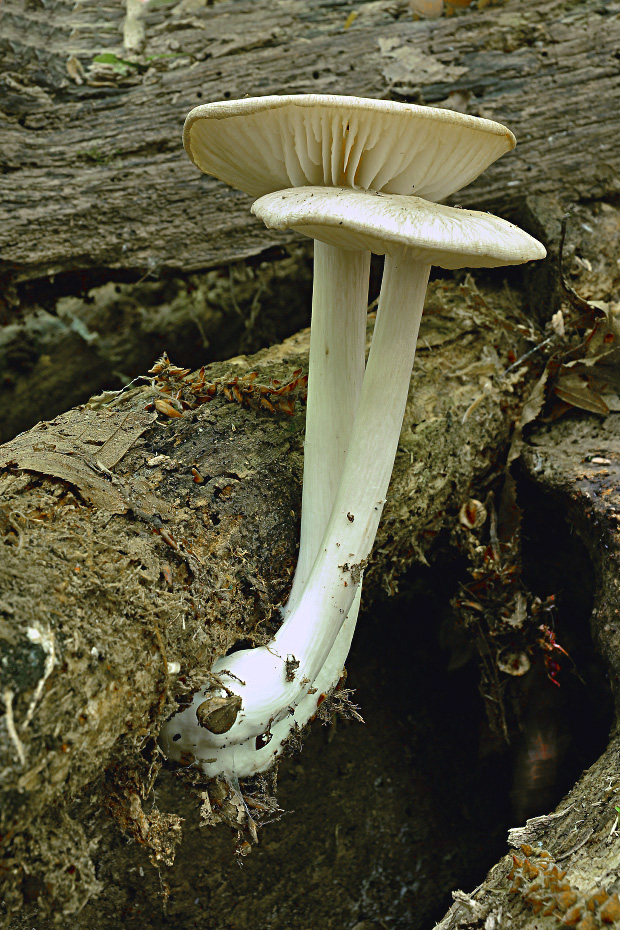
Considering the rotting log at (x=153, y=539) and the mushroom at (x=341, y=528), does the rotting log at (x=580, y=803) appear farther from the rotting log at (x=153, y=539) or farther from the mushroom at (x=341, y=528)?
the mushroom at (x=341, y=528)

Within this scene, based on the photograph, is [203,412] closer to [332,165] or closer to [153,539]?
[153,539]

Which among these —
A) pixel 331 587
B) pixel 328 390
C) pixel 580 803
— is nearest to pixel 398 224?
pixel 328 390

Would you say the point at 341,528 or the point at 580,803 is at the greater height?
the point at 341,528

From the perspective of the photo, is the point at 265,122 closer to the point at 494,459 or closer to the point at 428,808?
the point at 494,459

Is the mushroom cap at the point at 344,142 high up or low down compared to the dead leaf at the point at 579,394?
up

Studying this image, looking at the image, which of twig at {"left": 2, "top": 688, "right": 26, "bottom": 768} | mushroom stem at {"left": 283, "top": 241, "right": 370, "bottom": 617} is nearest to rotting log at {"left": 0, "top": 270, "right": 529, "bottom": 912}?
twig at {"left": 2, "top": 688, "right": 26, "bottom": 768}

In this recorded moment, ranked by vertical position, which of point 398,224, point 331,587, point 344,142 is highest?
point 344,142

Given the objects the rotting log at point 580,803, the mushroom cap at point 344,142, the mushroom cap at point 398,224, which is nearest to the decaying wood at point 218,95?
the mushroom cap at point 344,142

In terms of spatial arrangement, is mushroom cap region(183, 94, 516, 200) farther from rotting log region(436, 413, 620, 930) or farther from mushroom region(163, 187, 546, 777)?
rotting log region(436, 413, 620, 930)
